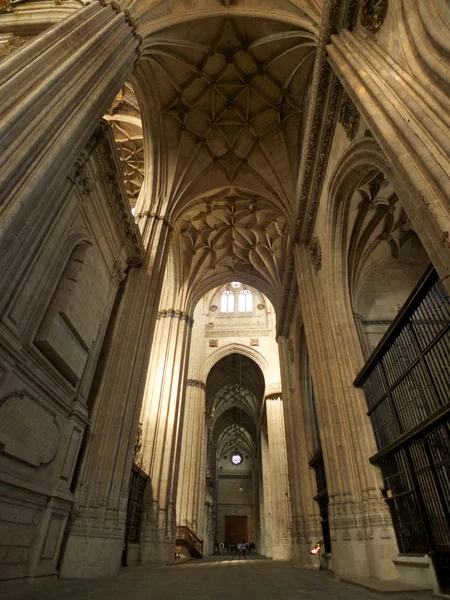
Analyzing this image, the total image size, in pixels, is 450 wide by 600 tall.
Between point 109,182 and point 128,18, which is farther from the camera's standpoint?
point 109,182

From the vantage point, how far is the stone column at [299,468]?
11.0 meters

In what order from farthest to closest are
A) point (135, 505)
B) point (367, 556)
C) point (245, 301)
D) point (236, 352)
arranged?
1. point (245, 301)
2. point (236, 352)
3. point (135, 505)
4. point (367, 556)

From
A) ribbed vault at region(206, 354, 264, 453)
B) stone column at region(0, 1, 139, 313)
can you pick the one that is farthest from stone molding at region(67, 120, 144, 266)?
ribbed vault at region(206, 354, 264, 453)

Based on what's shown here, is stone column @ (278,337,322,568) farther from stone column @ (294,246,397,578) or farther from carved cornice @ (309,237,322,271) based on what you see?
carved cornice @ (309,237,322,271)

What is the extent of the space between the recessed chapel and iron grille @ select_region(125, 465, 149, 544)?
0.27ft

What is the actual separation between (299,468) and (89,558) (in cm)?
866

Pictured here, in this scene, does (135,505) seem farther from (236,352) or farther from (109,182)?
(236,352)

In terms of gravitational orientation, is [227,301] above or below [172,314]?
above

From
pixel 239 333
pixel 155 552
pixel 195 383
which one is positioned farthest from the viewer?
pixel 239 333

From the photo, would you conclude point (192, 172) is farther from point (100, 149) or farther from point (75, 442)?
point (75, 442)

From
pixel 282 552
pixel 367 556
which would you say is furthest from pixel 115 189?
pixel 282 552

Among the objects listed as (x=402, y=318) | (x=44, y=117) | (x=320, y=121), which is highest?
(x=320, y=121)

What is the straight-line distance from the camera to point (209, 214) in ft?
53.4

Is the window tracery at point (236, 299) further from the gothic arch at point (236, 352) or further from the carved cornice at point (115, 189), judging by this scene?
the carved cornice at point (115, 189)
